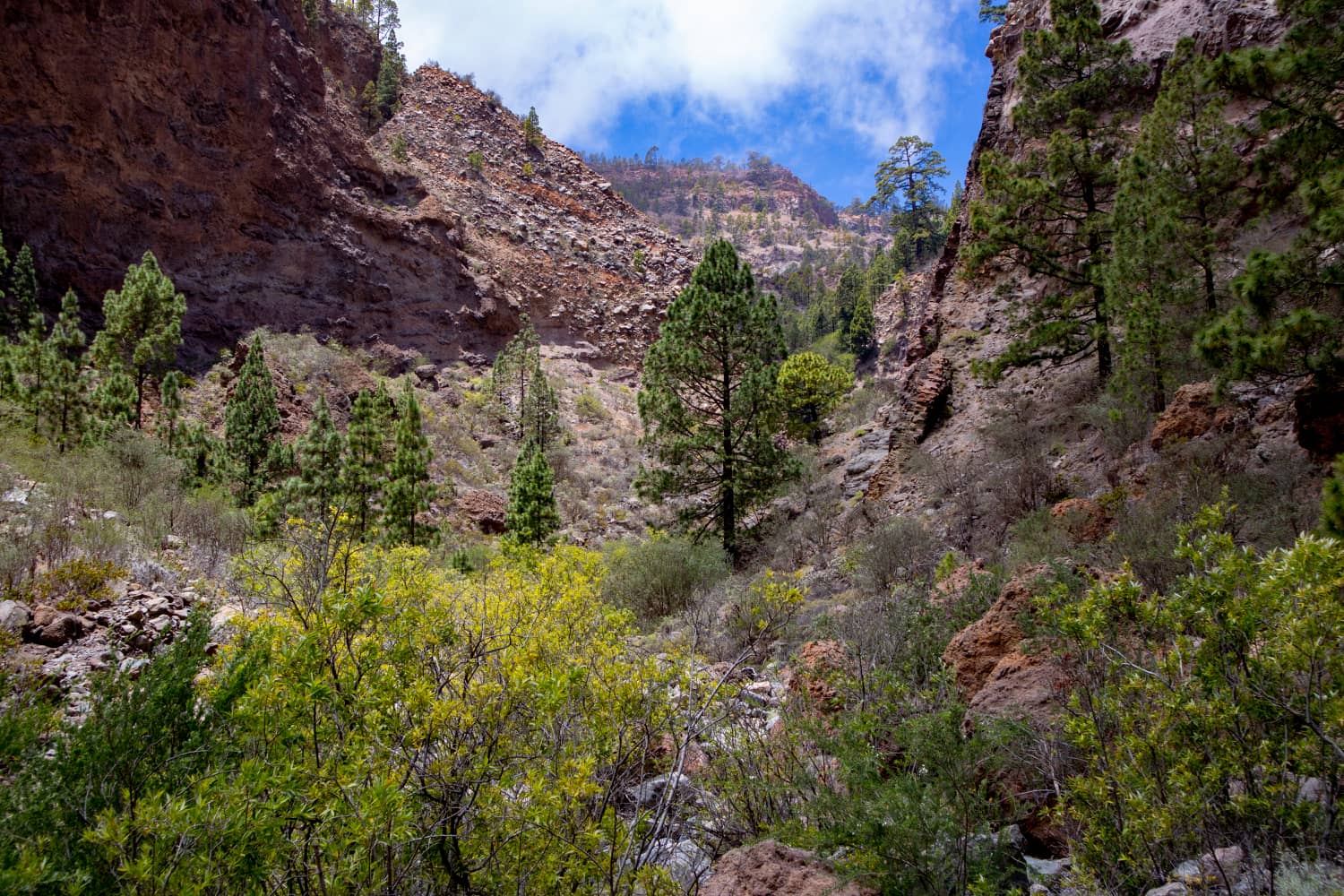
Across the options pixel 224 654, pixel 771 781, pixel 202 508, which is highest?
pixel 202 508

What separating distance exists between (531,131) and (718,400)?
4925 cm

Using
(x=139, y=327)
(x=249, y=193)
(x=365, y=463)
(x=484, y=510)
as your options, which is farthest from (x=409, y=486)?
(x=249, y=193)

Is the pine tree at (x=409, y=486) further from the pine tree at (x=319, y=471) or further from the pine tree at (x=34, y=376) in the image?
the pine tree at (x=34, y=376)

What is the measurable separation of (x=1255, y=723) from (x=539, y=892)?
335 centimetres

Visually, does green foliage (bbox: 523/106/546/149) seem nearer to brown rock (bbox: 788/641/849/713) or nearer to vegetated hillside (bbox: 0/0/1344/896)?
vegetated hillside (bbox: 0/0/1344/896)

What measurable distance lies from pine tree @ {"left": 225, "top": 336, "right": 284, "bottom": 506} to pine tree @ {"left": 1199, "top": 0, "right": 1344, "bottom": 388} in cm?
1872

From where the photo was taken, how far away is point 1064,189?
604 inches

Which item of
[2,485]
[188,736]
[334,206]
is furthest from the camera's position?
[334,206]

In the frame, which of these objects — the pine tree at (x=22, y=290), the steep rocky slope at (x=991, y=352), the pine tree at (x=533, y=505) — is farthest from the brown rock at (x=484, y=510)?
the pine tree at (x=22, y=290)

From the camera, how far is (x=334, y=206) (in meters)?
38.1

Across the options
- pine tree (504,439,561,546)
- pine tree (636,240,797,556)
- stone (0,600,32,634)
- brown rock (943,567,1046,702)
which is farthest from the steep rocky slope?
stone (0,600,32,634)

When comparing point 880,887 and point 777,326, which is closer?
point 880,887

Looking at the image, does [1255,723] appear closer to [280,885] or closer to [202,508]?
[280,885]

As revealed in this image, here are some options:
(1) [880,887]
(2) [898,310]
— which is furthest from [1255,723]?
(2) [898,310]
